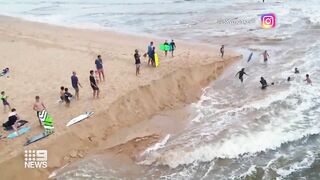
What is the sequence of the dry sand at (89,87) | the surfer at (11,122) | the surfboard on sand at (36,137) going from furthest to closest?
the surfer at (11,122), the dry sand at (89,87), the surfboard on sand at (36,137)

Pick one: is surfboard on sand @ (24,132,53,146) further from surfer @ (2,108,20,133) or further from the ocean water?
the ocean water

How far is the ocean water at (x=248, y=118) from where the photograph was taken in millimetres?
13039

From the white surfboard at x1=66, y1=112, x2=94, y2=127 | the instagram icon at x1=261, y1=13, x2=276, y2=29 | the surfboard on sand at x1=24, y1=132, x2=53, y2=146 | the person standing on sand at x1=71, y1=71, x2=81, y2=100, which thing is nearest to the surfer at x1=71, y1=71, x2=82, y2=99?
the person standing on sand at x1=71, y1=71, x2=81, y2=100

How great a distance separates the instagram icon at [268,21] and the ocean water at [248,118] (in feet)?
2.24

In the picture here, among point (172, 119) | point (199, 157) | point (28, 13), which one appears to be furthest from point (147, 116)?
point (28, 13)

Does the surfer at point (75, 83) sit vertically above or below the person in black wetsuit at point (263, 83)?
above

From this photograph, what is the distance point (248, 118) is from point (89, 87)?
7185mm

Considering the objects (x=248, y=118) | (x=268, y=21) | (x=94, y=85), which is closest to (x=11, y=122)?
(x=94, y=85)

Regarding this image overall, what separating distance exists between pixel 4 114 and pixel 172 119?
6.75 metres

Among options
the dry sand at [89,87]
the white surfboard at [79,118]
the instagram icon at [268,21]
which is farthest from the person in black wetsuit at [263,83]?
the instagram icon at [268,21]

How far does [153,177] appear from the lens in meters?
12.8

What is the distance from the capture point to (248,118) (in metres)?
16.4

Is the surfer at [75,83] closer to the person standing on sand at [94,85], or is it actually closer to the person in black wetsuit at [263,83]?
the person standing on sand at [94,85]

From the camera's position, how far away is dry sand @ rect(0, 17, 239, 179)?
1377cm
